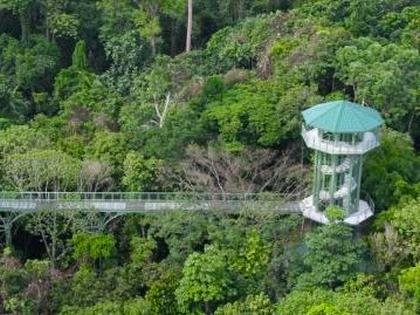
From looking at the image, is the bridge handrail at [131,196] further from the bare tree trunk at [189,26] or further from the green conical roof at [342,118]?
the bare tree trunk at [189,26]

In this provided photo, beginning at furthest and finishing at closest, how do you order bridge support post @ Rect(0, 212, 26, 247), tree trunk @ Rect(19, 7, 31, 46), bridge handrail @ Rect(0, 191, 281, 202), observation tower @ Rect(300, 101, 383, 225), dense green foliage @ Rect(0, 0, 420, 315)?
tree trunk @ Rect(19, 7, 31, 46), bridge support post @ Rect(0, 212, 26, 247), bridge handrail @ Rect(0, 191, 281, 202), observation tower @ Rect(300, 101, 383, 225), dense green foliage @ Rect(0, 0, 420, 315)

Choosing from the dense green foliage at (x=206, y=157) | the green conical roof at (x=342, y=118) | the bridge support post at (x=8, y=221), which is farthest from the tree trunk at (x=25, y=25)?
the green conical roof at (x=342, y=118)

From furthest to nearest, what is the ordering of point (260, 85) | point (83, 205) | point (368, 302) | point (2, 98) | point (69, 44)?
point (69, 44), point (2, 98), point (260, 85), point (83, 205), point (368, 302)

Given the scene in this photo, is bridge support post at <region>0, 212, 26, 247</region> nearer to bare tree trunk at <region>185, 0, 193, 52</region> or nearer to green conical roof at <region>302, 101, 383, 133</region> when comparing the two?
green conical roof at <region>302, 101, 383, 133</region>

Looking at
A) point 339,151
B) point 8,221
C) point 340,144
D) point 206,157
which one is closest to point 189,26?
point 206,157

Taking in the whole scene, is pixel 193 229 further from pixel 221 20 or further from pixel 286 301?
pixel 221 20

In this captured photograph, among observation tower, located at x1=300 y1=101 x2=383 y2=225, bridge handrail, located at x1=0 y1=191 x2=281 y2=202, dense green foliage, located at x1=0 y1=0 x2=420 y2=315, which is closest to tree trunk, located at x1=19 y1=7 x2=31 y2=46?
dense green foliage, located at x1=0 y1=0 x2=420 y2=315

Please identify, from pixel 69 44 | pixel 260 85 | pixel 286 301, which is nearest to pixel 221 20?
pixel 69 44
